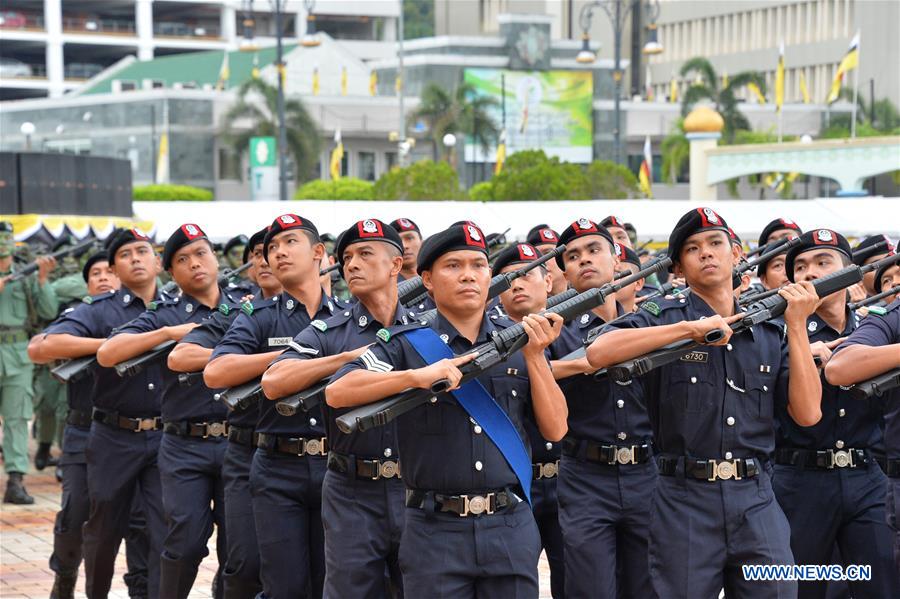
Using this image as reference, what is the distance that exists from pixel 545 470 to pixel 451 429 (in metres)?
2.18

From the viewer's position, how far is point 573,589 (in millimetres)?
7434

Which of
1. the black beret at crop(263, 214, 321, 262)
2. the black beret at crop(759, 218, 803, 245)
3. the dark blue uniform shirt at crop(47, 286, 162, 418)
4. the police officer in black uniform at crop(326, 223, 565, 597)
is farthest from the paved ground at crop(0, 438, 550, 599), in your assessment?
the police officer in black uniform at crop(326, 223, 565, 597)

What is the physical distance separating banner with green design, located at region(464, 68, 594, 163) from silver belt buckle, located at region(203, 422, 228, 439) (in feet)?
238

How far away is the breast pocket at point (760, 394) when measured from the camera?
649cm

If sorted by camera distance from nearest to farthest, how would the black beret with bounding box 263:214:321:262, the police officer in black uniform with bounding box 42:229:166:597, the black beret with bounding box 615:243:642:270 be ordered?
1. the black beret with bounding box 263:214:321:262
2. the police officer in black uniform with bounding box 42:229:166:597
3. the black beret with bounding box 615:243:642:270

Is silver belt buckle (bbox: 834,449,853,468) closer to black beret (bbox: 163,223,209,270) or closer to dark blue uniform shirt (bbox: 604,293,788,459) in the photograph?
dark blue uniform shirt (bbox: 604,293,788,459)

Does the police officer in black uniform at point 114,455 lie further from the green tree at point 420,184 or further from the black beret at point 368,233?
the green tree at point 420,184

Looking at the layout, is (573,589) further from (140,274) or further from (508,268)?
(140,274)

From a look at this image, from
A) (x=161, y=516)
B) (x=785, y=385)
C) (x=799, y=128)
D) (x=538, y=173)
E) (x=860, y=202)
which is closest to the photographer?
(x=785, y=385)

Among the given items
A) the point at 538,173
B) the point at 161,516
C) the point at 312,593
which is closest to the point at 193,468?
the point at 161,516

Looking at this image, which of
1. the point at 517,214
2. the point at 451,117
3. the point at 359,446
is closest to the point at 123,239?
the point at 359,446

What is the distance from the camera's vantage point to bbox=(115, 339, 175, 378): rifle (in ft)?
28.4

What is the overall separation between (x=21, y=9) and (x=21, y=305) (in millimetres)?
80321

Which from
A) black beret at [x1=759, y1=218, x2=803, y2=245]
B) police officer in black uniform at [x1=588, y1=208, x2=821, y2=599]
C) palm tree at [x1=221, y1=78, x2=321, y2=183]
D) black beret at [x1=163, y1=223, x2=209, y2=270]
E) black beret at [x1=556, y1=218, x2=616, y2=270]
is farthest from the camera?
palm tree at [x1=221, y1=78, x2=321, y2=183]
